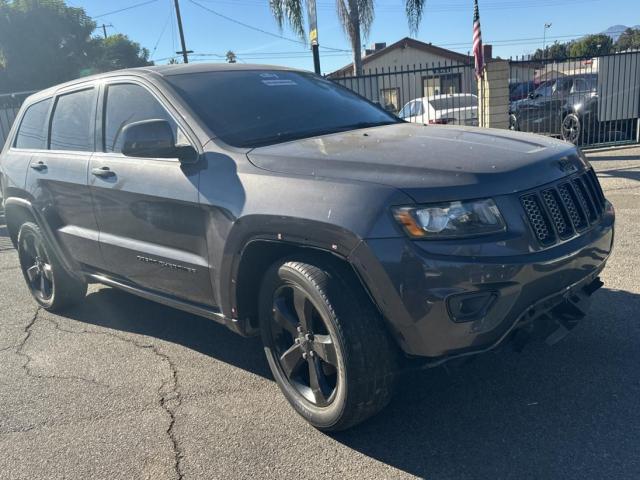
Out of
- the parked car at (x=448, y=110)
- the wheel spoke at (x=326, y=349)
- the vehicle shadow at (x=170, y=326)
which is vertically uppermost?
the parked car at (x=448, y=110)

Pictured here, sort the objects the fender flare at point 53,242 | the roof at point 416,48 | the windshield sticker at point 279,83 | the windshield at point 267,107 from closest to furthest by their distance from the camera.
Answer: the windshield at point 267,107 → the windshield sticker at point 279,83 → the fender flare at point 53,242 → the roof at point 416,48

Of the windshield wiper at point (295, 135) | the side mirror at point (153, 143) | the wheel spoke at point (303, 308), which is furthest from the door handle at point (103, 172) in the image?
the wheel spoke at point (303, 308)

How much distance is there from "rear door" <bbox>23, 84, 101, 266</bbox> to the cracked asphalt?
0.82 meters

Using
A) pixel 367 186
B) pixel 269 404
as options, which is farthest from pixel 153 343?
pixel 367 186

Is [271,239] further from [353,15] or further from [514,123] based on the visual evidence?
[353,15]

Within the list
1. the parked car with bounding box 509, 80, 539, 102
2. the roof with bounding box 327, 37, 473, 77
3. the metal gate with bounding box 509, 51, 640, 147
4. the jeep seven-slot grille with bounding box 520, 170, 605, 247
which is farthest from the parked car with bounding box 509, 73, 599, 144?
the roof with bounding box 327, 37, 473, 77

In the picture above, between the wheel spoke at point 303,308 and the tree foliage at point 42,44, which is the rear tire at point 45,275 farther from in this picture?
the tree foliage at point 42,44

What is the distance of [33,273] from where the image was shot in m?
5.21

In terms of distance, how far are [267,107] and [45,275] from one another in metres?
2.72

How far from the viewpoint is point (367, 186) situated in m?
2.54

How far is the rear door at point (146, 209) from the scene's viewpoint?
329 cm

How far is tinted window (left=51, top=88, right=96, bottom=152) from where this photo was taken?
4.23m

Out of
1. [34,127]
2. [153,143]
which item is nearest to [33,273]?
[34,127]

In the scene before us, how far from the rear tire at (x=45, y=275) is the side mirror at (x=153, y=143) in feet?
6.06
